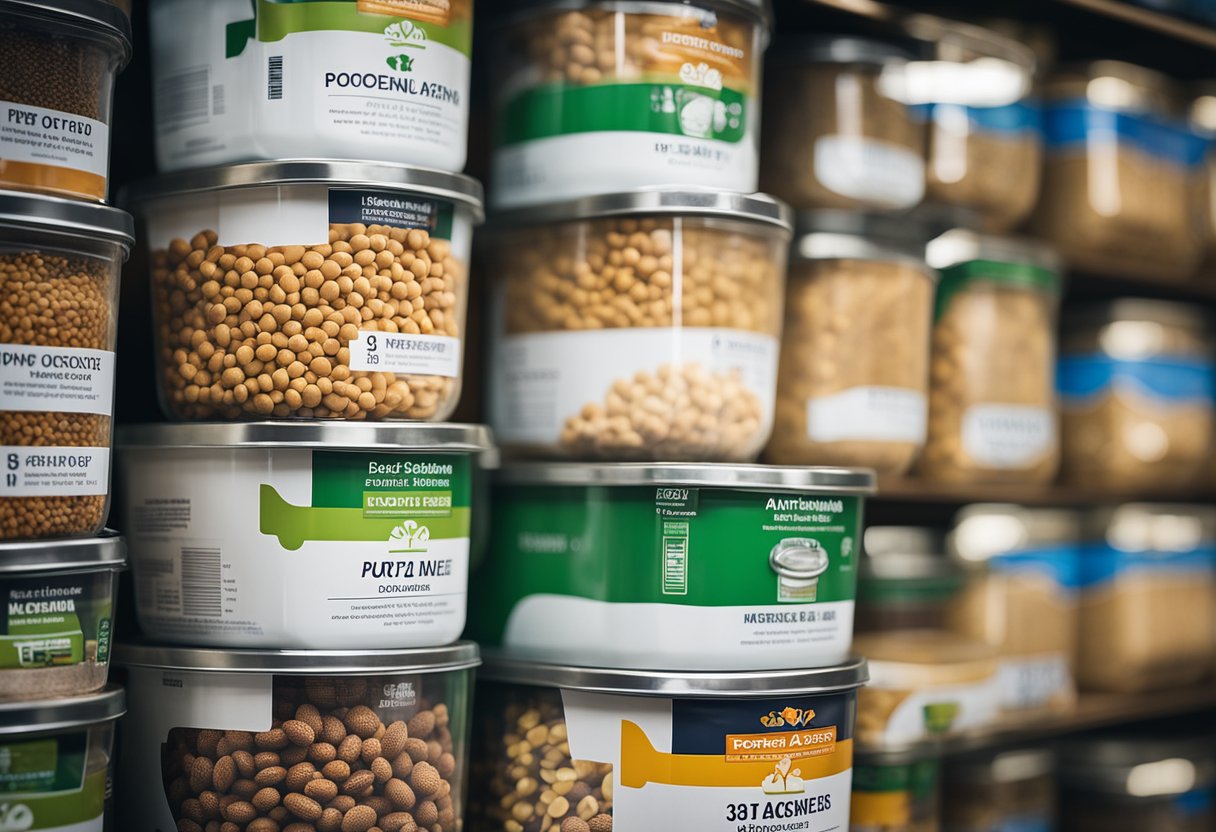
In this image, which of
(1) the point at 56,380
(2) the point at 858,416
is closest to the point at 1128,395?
(2) the point at 858,416

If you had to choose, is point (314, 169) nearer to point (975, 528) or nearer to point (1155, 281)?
point (975, 528)

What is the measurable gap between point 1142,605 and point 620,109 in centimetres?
124

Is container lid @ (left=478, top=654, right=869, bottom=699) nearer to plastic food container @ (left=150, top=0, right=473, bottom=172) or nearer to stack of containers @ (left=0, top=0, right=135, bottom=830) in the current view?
stack of containers @ (left=0, top=0, right=135, bottom=830)

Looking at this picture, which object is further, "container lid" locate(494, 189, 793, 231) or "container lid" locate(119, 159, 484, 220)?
"container lid" locate(494, 189, 793, 231)

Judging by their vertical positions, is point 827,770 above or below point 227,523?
below

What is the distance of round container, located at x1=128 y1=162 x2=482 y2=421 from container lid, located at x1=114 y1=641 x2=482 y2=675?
0.24 metres

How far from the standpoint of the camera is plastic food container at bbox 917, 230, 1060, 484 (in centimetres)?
177

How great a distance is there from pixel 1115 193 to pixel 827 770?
1070mm

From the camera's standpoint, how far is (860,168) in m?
1.59

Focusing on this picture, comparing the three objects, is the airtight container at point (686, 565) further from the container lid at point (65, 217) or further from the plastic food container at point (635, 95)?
the container lid at point (65, 217)

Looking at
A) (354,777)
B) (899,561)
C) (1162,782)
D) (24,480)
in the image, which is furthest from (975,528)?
(24,480)

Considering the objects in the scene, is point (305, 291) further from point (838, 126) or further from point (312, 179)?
point (838, 126)

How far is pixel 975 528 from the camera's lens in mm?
1900

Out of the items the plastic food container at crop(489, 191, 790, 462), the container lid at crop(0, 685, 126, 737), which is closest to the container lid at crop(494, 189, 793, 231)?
the plastic food container at crop(489, 191, 790, 462)
